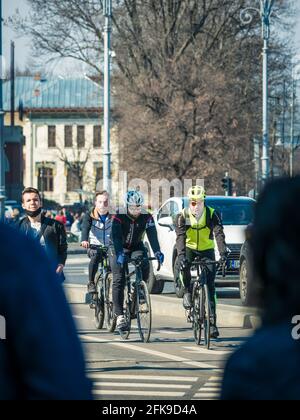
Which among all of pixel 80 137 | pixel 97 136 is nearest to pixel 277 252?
pixel 97 136

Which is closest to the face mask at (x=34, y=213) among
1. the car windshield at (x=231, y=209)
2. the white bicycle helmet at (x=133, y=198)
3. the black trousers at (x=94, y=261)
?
the white bicycle helmet at (x=133, y=198)

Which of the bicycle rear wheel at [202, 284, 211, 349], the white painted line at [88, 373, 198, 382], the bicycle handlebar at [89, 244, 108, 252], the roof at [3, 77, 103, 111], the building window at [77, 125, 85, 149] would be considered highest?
the roof at [3, 77, 103, 111]

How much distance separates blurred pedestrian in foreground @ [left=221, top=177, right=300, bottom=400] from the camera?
7.65 ft

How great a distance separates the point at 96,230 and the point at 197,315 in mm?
2857

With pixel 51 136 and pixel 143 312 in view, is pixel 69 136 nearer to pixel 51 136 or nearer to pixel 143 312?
pixel 51 136

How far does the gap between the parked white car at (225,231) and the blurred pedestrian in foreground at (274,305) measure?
1778 cm

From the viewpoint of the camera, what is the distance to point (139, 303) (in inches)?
562

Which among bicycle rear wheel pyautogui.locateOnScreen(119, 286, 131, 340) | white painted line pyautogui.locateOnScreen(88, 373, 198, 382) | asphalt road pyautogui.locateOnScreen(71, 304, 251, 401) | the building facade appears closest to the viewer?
asphalt road pyautogui.locateOnScreen(71, 304, 251, 401)

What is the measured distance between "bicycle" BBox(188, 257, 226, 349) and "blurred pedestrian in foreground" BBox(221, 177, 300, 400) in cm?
1095

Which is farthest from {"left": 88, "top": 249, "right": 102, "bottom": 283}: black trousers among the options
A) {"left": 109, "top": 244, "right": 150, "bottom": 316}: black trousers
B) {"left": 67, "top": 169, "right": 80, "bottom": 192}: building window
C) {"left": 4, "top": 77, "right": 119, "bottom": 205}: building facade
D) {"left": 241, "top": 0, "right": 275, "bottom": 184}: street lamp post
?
{"left": 67, "top": 169, "right": 80, "bottom": 192}: building window

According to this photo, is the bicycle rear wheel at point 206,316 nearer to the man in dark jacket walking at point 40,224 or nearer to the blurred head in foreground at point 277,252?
the man in dark jacket walking at point 40,224

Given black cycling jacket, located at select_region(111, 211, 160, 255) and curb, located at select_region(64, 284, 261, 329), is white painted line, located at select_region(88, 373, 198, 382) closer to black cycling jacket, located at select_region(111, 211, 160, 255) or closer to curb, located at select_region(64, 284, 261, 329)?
curb, located at select_region(64, 284, 261, 329)

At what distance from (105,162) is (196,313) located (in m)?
21.0
